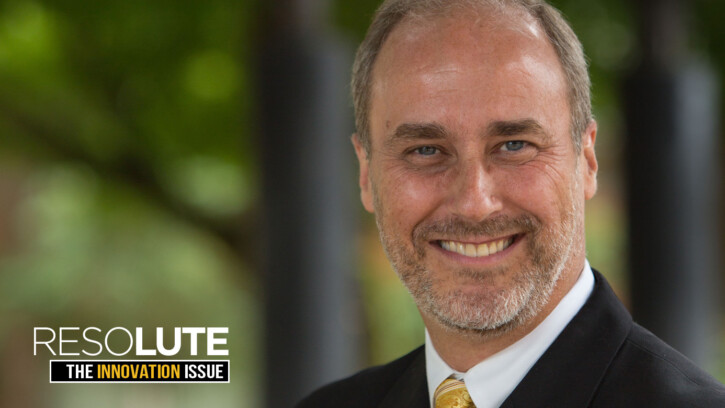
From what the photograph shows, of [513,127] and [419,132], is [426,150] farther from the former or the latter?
[513,127]

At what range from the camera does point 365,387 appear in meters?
2.01

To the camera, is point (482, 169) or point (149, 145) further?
point (149, 145)

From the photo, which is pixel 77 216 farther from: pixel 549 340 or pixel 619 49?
pixel 549 340

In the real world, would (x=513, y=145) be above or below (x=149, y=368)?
above

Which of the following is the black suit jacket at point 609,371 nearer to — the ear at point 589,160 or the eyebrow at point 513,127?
the ear at point 589,160

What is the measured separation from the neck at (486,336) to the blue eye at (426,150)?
28 cm

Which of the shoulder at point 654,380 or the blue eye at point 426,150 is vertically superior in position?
the blue eye at point 426,150

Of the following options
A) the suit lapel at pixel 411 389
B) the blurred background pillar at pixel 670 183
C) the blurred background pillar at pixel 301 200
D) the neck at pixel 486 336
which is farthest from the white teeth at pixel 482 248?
the blurred background pillar at pixel 670 183

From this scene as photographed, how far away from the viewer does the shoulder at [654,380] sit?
4.71ft

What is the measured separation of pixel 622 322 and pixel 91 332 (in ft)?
14.4

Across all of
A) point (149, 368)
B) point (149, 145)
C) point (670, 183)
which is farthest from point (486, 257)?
point (149, 145)

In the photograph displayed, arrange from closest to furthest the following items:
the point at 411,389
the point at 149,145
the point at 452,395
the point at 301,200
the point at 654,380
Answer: the point at 654,380 < the point at 452,395 < the point at 411,389 < the point at 301,200 < the point at 149,145

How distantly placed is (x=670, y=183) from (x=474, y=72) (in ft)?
10.1

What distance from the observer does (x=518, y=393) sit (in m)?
1.61
